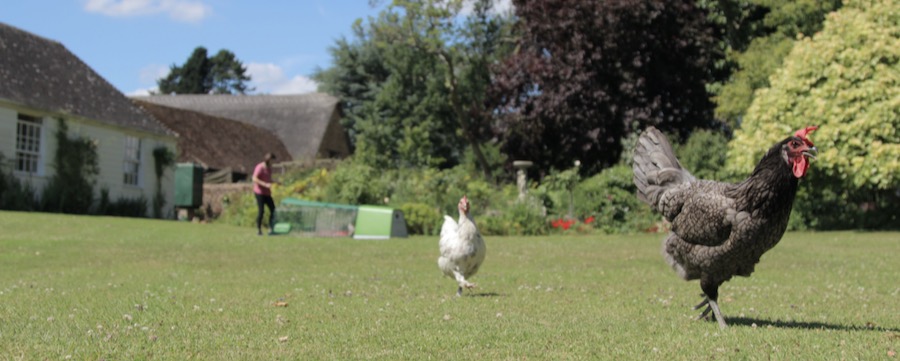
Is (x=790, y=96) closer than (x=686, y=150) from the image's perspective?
Yes

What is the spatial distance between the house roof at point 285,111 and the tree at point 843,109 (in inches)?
1377

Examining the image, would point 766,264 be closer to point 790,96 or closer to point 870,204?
point 790,96

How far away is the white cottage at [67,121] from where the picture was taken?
2984cm

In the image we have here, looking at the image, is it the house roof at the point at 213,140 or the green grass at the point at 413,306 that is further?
the house roof at the point at 213,140

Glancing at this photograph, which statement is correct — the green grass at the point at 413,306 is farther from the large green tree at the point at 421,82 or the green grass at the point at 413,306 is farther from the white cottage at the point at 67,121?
the large green tree at the point at 421,82

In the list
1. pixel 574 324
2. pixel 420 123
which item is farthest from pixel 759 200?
pixel 420 123

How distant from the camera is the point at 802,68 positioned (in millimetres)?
26594

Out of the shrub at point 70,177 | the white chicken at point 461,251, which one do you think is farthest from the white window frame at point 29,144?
the white chicken at point 461,251

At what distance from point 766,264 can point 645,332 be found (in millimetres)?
9552

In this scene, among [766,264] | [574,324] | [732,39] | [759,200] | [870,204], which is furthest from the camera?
[732,39]

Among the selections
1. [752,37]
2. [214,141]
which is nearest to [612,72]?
[752,37]

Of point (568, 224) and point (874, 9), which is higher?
point (874, 9)

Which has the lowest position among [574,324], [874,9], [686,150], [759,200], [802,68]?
[574,324]

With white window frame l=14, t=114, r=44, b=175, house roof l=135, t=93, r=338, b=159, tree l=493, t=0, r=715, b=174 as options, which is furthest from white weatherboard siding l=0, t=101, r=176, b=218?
house roof l=135, t=93, r=338, b=159
